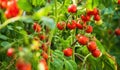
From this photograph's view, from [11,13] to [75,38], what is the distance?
108cm

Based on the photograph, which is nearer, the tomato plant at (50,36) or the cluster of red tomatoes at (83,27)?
the tomato plant at (50,36)

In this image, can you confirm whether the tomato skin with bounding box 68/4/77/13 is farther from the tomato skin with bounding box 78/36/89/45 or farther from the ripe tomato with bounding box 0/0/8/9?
the ripe tomato with bounding box 0/0/8/9

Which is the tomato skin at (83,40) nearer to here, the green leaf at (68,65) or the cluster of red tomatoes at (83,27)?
the cluster of red tomatoes at (83,27)

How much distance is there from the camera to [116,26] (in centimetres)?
426

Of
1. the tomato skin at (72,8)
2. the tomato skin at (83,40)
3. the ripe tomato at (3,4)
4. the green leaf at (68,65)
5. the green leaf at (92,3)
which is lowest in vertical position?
the green leaf at (68,65)

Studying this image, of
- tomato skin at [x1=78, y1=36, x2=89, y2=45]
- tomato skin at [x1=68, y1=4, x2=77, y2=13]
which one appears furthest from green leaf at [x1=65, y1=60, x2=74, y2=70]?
tomato skin at [x1=68, y1=4, x2=77, y2=13]

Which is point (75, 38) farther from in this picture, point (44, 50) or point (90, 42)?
point (44, 50)

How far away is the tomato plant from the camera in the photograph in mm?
1064

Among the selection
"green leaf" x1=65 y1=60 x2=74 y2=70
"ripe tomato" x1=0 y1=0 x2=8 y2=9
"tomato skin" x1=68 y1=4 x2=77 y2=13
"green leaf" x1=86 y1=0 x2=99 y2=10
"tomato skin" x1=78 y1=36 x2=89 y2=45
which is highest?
"ripe tomato" x1=0 y1=0 x2=8 y2=9

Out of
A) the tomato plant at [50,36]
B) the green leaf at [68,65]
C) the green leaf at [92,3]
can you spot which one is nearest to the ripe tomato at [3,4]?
the tomato plant at [50,36]

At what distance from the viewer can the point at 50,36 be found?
54.1 inches

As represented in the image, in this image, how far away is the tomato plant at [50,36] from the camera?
1.06 m

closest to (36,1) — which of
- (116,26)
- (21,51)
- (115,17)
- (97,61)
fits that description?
(97,61)

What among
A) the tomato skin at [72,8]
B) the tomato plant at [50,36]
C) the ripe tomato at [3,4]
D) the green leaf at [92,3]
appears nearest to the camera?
the tomato plant at [50,36]
